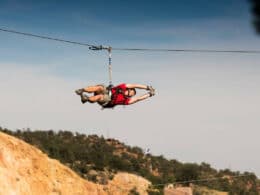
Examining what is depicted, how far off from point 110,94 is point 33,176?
2609 cm

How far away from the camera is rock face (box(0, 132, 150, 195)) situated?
3959 centimetres

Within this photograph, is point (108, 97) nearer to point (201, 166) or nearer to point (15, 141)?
point (15, 141)

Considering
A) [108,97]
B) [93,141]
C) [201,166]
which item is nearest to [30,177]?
[108,97]

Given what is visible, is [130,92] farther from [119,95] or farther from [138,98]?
[138,98]

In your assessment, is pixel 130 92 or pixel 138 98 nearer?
pixel 130 92

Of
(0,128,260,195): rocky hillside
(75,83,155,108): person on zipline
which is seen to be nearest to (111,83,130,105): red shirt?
(75,83,155,108): person on zipline

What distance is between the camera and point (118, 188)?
50.6 m

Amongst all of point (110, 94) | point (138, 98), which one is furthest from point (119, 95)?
point (138, 98)

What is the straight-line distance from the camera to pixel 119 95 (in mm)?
17266

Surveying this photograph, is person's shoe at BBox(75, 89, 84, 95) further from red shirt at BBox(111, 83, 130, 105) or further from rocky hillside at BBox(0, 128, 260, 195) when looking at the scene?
rocky hillside at BBox(0, 128, 260, 195)

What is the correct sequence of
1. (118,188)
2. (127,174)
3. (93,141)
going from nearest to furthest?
(118,188), (127,174), (93,141)

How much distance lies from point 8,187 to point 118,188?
46.1ft

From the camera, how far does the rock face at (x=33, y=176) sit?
39594 mm

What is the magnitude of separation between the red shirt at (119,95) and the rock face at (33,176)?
21.9 meters
